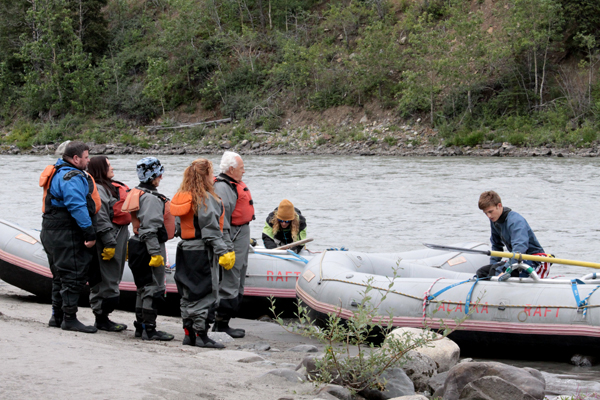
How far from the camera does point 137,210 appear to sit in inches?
174

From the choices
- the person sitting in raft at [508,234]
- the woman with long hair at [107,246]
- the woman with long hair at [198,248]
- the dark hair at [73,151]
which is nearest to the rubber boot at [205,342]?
the woman with long hair at [198,248]

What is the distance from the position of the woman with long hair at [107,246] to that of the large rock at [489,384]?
92.1 inches

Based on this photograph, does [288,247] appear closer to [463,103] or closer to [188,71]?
[463,103]

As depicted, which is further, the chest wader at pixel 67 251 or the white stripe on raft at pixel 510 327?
the white stripe on raft at pixel 510 327

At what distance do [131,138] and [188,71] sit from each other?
5.21 meters

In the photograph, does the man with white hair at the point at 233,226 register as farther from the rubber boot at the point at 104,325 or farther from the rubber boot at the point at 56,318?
the rubber boot at the point at 56,318

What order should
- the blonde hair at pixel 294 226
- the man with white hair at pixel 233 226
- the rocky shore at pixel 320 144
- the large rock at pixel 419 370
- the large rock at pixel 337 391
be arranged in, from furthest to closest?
1. the rocky shore at pixel 320 144
2. the blonde hair at pixel 294 226
3. the man with white hair at pixel 233 226
4. the large rock at pixel 419 370
5. the large rock at pixel 337 391

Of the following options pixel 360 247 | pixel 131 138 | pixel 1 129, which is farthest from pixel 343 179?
pixel 1 129

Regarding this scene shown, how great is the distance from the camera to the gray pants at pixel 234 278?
4824mm

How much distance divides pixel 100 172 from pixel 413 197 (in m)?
10.6

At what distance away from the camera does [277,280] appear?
601 centimetres

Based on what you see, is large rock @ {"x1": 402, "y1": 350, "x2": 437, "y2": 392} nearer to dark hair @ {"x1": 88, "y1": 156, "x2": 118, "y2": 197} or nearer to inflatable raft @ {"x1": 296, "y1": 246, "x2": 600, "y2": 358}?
inflatable raft @ {"x1": 296, "y1": 246, "x2": 600, "y2": 358}

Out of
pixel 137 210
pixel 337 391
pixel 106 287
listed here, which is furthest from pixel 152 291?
pixel 337 391

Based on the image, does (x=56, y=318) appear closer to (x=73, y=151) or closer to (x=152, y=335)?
(x=152, y=335)
